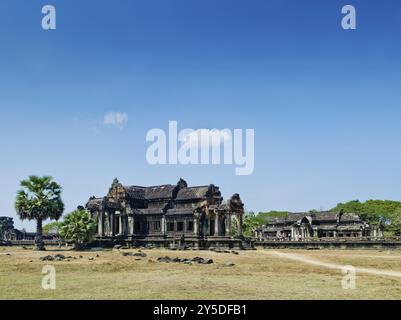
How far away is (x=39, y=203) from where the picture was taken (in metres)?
67.4

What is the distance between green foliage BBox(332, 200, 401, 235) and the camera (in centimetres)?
12166

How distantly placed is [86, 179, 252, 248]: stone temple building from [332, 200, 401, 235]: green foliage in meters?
61.1

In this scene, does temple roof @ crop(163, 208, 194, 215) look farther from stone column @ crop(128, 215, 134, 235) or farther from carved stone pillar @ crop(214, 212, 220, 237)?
stone column @ crop(128, 215, 134, 235)

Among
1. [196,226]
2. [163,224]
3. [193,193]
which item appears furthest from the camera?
[163,224]

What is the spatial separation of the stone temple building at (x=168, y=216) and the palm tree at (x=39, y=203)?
1137 centimetres

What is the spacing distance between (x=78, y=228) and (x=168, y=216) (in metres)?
18.7

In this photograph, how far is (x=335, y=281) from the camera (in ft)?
82.5

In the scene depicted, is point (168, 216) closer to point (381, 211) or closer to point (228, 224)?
point (228, 224)

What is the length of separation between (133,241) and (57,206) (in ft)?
51.8

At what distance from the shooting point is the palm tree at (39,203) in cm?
6738

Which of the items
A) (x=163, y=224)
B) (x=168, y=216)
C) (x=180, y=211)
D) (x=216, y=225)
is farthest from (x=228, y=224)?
(x=163, y=224)

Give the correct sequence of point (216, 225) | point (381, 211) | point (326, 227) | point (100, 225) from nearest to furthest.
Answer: point (216, 225)
point (100, 225)
point (326, 227)
point (381, 211)
